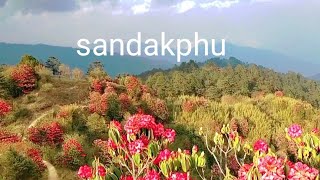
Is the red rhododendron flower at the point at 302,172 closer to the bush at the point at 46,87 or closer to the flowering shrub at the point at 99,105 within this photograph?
the flowering shrub at the point at 99,105

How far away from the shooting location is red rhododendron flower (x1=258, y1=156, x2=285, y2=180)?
564cm

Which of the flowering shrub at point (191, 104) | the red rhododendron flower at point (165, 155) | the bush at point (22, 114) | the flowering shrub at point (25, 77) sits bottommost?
the flowering shrub at point (191, 104)

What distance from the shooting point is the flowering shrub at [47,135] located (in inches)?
983

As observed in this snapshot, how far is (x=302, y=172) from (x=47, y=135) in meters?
20.6

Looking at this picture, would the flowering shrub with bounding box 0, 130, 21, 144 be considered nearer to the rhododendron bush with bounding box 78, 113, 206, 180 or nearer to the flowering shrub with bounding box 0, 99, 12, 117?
the flowering shrub with bounding box 0, 99, 12, 117

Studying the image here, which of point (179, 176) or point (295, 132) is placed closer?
point (179, 176)

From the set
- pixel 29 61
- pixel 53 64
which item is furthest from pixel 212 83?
pixel 29 61

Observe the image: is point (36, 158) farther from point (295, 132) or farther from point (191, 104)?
point (191, 104)

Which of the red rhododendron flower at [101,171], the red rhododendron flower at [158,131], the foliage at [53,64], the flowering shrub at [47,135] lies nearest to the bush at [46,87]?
the flowering shrub at [47,135]

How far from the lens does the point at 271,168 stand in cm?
567

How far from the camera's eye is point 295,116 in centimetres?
4419

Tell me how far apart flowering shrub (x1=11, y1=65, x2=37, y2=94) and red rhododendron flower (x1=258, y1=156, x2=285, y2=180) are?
30028mm

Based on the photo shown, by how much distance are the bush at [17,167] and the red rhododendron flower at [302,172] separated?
49.2 feet

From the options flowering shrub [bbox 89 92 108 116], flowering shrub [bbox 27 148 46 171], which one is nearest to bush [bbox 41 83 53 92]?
flowering shrub [bbox 89 92 108 116]
